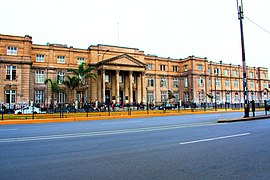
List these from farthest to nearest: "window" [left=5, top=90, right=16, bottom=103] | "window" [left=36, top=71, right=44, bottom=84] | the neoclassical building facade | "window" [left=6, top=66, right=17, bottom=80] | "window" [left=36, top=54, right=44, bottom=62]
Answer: "window" [left=36, top=54, right=44, bottom=62] → "window" [left=36, top=71, right=44, bottom=84] → the neoclassical building facade → "window" [left=6, top=66, right=17, bottom=80] → "window" [left=5, top=90, right=16, bottom=103]

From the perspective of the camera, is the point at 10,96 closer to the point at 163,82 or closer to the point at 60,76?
the point at 60,76

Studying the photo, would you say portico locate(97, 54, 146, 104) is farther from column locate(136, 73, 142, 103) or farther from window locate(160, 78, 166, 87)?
window locate(160, 78, 166, 87)

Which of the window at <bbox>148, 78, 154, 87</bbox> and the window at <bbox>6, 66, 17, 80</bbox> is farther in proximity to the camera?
the window at <bbox>148, 78, 154, 87</bbox>

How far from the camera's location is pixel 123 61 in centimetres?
4706

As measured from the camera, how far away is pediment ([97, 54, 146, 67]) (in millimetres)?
45078

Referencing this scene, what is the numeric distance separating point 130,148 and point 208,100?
58.7m

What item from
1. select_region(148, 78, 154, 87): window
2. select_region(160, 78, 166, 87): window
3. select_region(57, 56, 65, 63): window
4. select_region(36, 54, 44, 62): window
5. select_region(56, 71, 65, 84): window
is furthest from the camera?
select_region(160, 78, 166, 87): window

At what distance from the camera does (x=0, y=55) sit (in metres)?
38.8

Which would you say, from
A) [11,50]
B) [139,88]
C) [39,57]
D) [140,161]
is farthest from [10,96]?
[140,161]

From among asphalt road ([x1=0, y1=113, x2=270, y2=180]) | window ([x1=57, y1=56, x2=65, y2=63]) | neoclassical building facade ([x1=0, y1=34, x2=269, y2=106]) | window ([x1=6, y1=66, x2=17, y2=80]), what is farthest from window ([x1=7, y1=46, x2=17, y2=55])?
asphalt road ([x1=0, y1=113, x2=270, y2=180])

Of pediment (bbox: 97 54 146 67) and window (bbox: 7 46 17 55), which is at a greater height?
window (bbox: 7 46 17 55)

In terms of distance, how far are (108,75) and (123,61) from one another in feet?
17.2

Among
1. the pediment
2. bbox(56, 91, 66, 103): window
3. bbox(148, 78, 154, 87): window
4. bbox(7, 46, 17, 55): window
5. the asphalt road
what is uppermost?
bbox(7, 46, 17, 55): window

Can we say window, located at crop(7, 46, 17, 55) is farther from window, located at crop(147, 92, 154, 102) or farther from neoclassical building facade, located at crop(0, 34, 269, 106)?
window, located at crop(147, 92, 154, 102)
